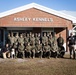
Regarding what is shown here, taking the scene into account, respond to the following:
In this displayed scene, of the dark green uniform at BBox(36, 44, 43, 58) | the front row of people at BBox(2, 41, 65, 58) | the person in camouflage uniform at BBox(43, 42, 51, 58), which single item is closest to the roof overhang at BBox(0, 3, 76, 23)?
the front row of people at BBox(2, 41, 65, 58)

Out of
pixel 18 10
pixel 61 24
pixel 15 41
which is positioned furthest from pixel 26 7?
pixel 15 41

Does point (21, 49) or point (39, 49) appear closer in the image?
point (21, 49)

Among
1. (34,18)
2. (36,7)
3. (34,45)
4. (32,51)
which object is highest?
(36,7)

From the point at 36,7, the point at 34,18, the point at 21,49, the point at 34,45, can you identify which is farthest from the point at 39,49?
the point at 36,7

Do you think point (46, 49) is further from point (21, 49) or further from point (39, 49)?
point (21, 49)

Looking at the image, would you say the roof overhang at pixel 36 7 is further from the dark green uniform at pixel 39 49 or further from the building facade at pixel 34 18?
the dark green uniform at pixel 39 49

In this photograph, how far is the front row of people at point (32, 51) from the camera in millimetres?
16312

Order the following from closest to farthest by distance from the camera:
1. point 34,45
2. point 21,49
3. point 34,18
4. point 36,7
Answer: point 21,49, point 34,45, point 34,18, point 36,7

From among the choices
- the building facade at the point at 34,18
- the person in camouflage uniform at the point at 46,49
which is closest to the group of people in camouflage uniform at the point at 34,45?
the person in camouflage uniform at the point at 46,49

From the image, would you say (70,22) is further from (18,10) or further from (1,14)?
(1,14)

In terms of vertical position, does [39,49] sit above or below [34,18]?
below

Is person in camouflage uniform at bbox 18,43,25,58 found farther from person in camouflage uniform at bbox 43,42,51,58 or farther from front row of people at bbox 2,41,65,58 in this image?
person in camouflage uniform at bbox 43,42,51,58

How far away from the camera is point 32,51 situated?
644 inches

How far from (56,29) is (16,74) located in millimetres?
12471
